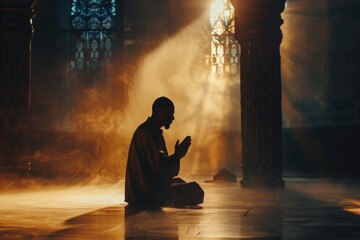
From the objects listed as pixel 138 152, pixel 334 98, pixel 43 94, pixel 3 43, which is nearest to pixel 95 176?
pixel 43 94

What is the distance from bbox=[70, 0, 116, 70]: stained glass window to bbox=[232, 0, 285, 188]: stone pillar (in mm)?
8449

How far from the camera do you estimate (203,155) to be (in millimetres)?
18906

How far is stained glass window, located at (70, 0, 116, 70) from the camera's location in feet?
61.4

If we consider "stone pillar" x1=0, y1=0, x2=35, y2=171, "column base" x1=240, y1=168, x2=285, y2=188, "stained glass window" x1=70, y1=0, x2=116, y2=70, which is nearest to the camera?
"column base" x1=240, y1=168, x2=285, y2=188

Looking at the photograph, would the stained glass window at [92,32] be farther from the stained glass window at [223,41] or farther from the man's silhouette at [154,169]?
the man's silhouette at [154,169]

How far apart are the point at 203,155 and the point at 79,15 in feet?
19.6

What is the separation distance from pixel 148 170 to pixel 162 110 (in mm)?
A: 730

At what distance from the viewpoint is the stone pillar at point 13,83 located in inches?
422

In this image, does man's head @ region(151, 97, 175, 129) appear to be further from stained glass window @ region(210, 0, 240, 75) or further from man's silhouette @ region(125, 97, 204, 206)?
stained glass window @ region(210, 0, 240, 75)

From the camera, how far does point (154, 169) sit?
274 inches

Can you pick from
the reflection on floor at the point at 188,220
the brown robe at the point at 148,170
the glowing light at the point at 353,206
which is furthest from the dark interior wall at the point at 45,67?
the glowing light at the point at 353,206

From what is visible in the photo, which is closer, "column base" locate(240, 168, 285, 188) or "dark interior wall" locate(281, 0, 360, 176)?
"column base" locate(240, 168, 285, 188)

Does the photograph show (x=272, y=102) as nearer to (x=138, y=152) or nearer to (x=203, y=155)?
(x=138, y=152)

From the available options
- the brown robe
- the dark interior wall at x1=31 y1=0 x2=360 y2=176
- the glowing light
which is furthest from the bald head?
the dark interior wall at x1=31 y1=0 x2=360 y2=176
